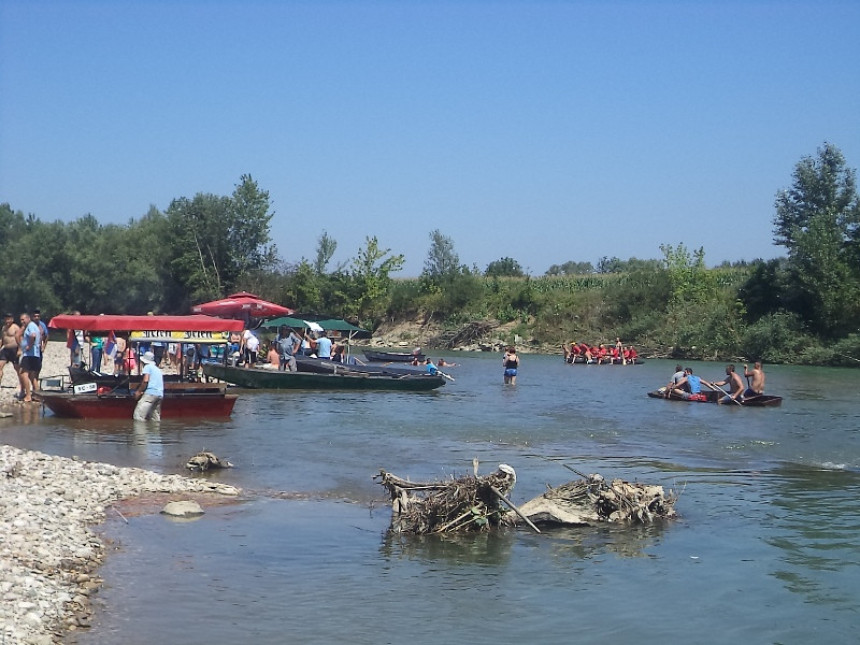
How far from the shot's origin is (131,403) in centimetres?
2003

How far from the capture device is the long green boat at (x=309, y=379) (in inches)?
1173

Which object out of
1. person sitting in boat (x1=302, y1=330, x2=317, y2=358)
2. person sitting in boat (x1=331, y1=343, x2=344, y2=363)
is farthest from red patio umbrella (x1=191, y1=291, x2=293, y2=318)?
person sitting in boat (x1=331, y1=343, x2=344, y2=363)

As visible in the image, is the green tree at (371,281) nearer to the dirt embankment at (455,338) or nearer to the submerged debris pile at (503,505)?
the dirt embankment at (455,338)

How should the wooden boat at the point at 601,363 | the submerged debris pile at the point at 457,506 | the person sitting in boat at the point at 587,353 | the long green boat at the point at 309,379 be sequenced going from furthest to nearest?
the person sitting in boat at the point at 587,353 → the wooden boat at the point at 601,363 → the long green boat at the point at 309,379 → the submerged debris pile at the point at 457,506

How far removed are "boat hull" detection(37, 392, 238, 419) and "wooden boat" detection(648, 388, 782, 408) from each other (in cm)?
1567

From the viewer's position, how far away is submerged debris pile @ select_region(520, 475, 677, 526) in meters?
12.2

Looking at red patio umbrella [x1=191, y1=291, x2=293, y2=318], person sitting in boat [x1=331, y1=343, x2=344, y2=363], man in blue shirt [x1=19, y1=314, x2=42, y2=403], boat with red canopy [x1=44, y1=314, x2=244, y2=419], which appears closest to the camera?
boat with red canopy [x1=44, y1=314, x2=244, y2=419]

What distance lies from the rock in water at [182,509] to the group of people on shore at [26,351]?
1009cm

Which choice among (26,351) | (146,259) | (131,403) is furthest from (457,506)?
(146,259)

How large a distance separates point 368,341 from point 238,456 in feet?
179

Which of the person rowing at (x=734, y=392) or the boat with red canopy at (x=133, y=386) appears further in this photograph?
the person rowing at (x=734, y=392)

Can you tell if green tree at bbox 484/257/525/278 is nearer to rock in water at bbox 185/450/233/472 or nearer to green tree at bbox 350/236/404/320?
green tree at bbox 350/236/404/320

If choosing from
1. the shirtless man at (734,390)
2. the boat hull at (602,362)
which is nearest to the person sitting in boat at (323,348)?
the shirtless man at (734,390)

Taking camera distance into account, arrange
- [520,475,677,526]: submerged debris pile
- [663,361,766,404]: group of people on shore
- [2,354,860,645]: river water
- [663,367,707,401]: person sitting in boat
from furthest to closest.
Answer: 1. [663,367,707,401]: person sitting in boat
2. [663,361,766,404]: group of people on shore
3. [520,475,677,526]: submerged debris pile
4. [2,354,860,645]: river water
